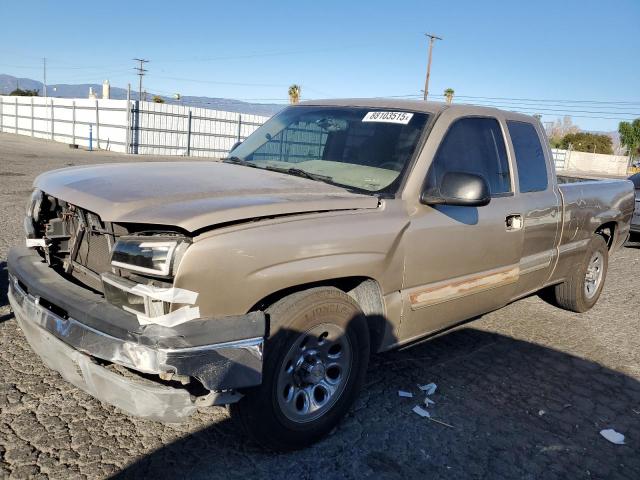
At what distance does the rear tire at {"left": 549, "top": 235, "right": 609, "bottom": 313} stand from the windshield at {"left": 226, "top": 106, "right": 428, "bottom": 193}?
281cm

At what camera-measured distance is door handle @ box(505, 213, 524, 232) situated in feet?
12.7

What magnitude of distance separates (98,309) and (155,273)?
15.5 inches

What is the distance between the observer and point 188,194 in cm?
262

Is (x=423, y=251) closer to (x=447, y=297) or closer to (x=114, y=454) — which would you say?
(x=447, y=297)

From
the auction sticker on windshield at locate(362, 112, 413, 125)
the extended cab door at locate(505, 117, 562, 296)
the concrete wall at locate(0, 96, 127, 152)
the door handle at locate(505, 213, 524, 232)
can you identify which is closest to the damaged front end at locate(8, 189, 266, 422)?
the auction sticker on windshield at locate(362, 112, 413, 125)

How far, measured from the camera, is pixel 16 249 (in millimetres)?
3334

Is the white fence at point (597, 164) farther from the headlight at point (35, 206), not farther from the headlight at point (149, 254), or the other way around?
the headlight at point (149, 254)

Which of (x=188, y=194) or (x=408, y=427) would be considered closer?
(x=188, y=194)

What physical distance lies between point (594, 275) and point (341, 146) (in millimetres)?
3553

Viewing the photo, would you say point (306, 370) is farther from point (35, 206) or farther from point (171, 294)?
point (35, 206)

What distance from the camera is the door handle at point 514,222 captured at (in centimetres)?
388

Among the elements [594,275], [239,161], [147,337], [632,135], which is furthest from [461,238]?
[632,135]

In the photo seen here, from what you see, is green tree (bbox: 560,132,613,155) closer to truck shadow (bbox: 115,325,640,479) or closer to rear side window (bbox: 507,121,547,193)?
rear side window (bbox: 507,121,547,193)

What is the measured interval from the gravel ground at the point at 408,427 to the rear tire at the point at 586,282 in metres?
0.86
